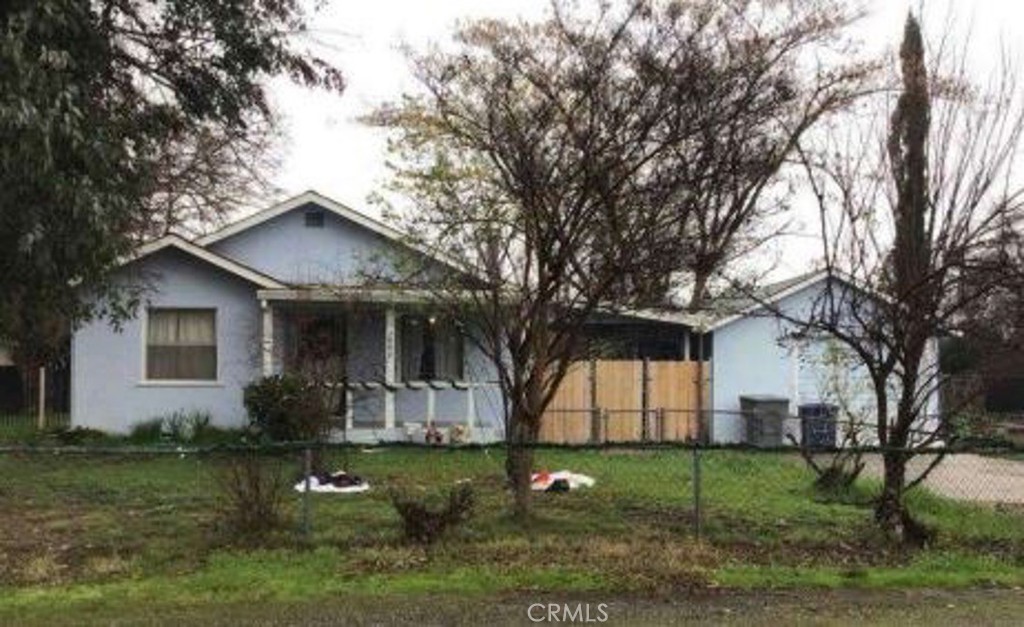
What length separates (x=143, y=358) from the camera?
75.9 feet

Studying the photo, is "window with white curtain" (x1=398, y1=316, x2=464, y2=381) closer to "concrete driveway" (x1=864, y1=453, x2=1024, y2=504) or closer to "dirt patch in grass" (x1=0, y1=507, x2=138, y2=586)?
"concrete driveway" (x1=864, y1=453, x2=1024, y2=504)

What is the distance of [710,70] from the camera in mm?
11695

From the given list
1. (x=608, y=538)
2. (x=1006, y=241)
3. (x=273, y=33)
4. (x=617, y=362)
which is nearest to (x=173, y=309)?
(x=617, y=362)

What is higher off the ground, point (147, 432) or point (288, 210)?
point (288, 210)

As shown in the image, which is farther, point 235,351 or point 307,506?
point 235,351

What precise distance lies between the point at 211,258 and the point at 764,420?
11393mm

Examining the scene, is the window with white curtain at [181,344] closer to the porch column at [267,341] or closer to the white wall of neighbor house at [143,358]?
the white wall of neighbor house at [143,358]

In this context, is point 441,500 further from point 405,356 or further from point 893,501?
point 405,356

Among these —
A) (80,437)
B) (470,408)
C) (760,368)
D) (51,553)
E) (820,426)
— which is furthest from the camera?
(760,368)

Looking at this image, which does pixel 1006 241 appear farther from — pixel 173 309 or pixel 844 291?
pixel 173 309

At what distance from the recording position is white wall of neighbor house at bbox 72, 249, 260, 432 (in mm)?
23047

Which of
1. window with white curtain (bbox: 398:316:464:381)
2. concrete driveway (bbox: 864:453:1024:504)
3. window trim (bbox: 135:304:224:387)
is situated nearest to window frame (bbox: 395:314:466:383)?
window with white curtain (bbox: 398:316:464:381)

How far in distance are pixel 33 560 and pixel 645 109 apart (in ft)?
21.9

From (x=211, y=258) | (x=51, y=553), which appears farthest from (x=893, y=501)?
(x=211, y=258)
